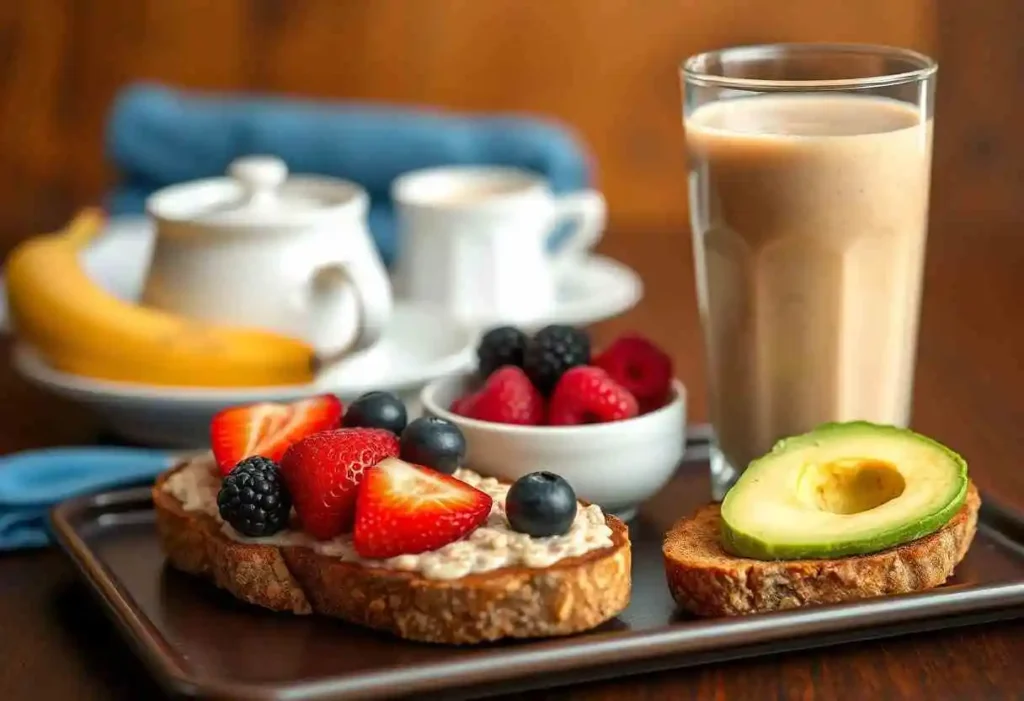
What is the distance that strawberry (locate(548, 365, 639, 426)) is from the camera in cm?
117

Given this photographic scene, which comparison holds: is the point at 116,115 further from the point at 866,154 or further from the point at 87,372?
the point at 866,154

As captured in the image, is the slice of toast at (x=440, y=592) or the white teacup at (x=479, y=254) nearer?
the slice of toast at (x=440, y=592)

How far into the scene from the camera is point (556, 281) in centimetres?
192

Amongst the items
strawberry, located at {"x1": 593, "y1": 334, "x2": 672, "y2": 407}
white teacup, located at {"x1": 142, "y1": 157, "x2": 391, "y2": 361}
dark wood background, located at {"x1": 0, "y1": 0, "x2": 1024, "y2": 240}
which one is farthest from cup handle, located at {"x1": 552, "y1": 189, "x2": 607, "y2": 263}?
dark wood background, located at {"x1": 0, "y1": 0, "x2": 1024, "y2": 240}

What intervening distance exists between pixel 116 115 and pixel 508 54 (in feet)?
2.77

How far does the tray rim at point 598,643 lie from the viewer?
0.84m

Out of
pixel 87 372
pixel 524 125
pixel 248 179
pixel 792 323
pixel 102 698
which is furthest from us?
pixel 524 125

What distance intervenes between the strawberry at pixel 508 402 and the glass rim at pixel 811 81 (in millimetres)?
284

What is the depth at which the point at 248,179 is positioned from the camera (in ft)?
5.08

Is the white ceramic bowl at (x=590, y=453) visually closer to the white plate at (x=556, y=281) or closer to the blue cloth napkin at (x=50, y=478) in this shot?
the blue cloth napkin at (x=50, y=478)

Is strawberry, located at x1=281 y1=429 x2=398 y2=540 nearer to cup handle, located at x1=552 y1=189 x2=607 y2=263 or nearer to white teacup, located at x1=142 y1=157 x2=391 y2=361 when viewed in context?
white teacup, located at x1=142 y1=157 x2=391 y2=361

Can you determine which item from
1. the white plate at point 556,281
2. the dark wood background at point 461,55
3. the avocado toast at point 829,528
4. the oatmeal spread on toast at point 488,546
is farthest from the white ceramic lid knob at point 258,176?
the dark wood background at point 461,55

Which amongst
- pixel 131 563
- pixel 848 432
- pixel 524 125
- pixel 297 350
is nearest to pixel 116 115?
pixel 524 125

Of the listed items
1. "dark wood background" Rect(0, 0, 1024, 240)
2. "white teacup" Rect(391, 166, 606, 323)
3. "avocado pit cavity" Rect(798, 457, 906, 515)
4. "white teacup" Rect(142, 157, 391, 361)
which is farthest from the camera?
"dark wood background" Rect(0, 0, 1024, 240)
